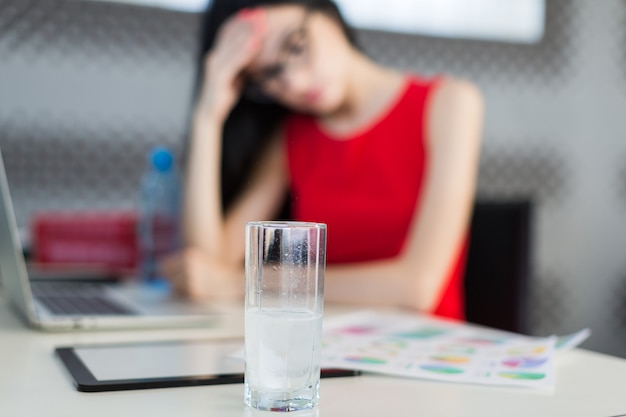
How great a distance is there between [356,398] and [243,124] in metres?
1.46

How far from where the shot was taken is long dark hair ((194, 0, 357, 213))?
1.94 m

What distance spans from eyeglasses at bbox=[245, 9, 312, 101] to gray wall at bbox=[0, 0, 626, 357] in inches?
24.3

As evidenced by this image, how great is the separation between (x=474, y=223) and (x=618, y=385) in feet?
3.82

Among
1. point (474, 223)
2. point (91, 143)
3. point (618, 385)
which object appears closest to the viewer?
point (618, 385)

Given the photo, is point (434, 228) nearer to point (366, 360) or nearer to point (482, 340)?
point (482, 340)

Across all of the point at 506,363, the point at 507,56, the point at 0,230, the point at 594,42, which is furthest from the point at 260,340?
the point at 594,42

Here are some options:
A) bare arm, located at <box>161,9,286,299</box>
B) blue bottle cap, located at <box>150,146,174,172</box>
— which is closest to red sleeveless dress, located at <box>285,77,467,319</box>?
bare arm, located at <box>161,9,286,299</box>

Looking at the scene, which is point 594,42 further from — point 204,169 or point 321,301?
point 321,301

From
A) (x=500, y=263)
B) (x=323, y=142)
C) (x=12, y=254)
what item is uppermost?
(x=323, y=142)

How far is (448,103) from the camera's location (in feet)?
6.22

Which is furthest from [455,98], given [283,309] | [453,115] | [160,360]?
[283,309]

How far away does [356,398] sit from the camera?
582 mm

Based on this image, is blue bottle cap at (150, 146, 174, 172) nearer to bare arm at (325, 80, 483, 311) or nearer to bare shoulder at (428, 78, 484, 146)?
bare arm at (325, 80, 483, 311)

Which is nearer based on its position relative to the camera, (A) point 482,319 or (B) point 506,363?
(B) point 506,363
